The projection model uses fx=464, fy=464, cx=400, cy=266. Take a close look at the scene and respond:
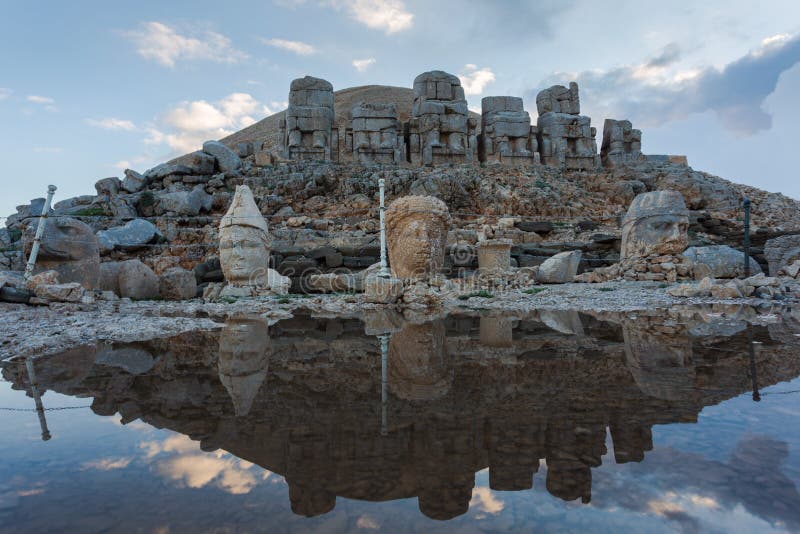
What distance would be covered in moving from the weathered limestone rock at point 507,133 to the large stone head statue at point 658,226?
44.1 feet

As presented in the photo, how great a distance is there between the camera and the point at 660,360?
3.14m

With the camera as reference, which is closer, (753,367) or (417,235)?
(753,367)

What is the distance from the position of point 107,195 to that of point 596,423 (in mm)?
22878

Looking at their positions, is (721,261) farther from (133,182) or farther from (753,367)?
(133,182)

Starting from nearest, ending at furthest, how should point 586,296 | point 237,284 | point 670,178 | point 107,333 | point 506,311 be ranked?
point 107,333 < point 506,311 < point 586,296 < point 237,284 < point 670,178

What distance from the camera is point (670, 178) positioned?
73.6ft

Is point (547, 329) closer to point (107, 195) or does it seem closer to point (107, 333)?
point (107, 333)

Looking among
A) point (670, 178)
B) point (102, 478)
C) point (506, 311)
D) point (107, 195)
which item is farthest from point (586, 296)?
point (107, 195)

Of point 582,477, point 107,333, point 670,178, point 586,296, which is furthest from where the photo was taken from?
point 670,178

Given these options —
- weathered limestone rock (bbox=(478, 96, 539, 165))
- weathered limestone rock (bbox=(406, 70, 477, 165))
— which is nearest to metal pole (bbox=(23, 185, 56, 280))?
weathered limestone rock (bbox=(406, 70, 477, 165))

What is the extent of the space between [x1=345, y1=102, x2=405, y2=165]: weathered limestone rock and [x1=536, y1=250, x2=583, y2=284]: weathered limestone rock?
13321 mm

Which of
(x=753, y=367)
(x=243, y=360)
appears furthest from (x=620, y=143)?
(x=243, y=360)

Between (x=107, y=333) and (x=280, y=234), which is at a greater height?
(x=280, y=234)

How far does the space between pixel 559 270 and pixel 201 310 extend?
7678mm
